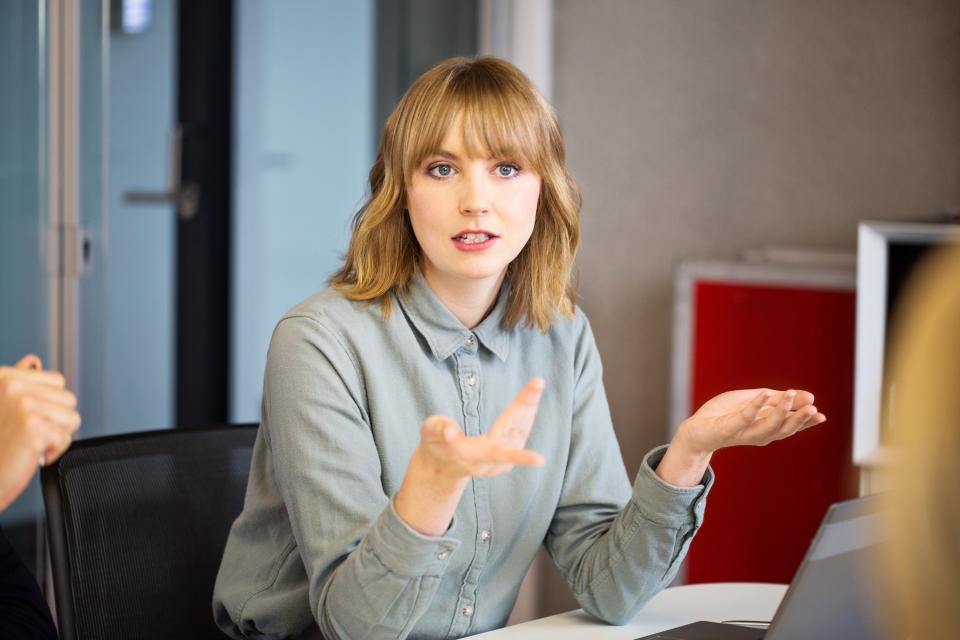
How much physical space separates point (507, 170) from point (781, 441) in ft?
3.79

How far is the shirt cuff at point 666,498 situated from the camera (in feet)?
3.84

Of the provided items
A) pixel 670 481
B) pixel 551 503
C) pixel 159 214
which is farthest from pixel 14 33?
pixel 670 481

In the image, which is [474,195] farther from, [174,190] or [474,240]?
[174,190]

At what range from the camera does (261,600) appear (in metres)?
1.22

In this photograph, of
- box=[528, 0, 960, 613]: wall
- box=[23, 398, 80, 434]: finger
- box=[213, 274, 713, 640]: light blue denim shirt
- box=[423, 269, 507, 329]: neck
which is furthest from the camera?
box=[528, 0, 960, 613]: wall

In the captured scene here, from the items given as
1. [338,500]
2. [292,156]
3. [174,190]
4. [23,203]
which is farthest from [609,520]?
[292,156]

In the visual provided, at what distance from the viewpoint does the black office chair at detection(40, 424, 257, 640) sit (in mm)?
1229

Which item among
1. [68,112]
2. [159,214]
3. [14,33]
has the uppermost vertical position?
[14,33]

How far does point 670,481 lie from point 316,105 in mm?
2832

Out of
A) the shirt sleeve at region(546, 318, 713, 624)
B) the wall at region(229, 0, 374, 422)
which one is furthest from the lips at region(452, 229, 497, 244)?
the wall at region(229, 0, 374, 422)

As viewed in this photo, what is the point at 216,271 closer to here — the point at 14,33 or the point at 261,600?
the point at 14,33

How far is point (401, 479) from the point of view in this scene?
1.25m

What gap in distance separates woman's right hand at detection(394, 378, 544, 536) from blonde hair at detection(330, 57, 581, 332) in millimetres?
371

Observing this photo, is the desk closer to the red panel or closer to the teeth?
the teeth
